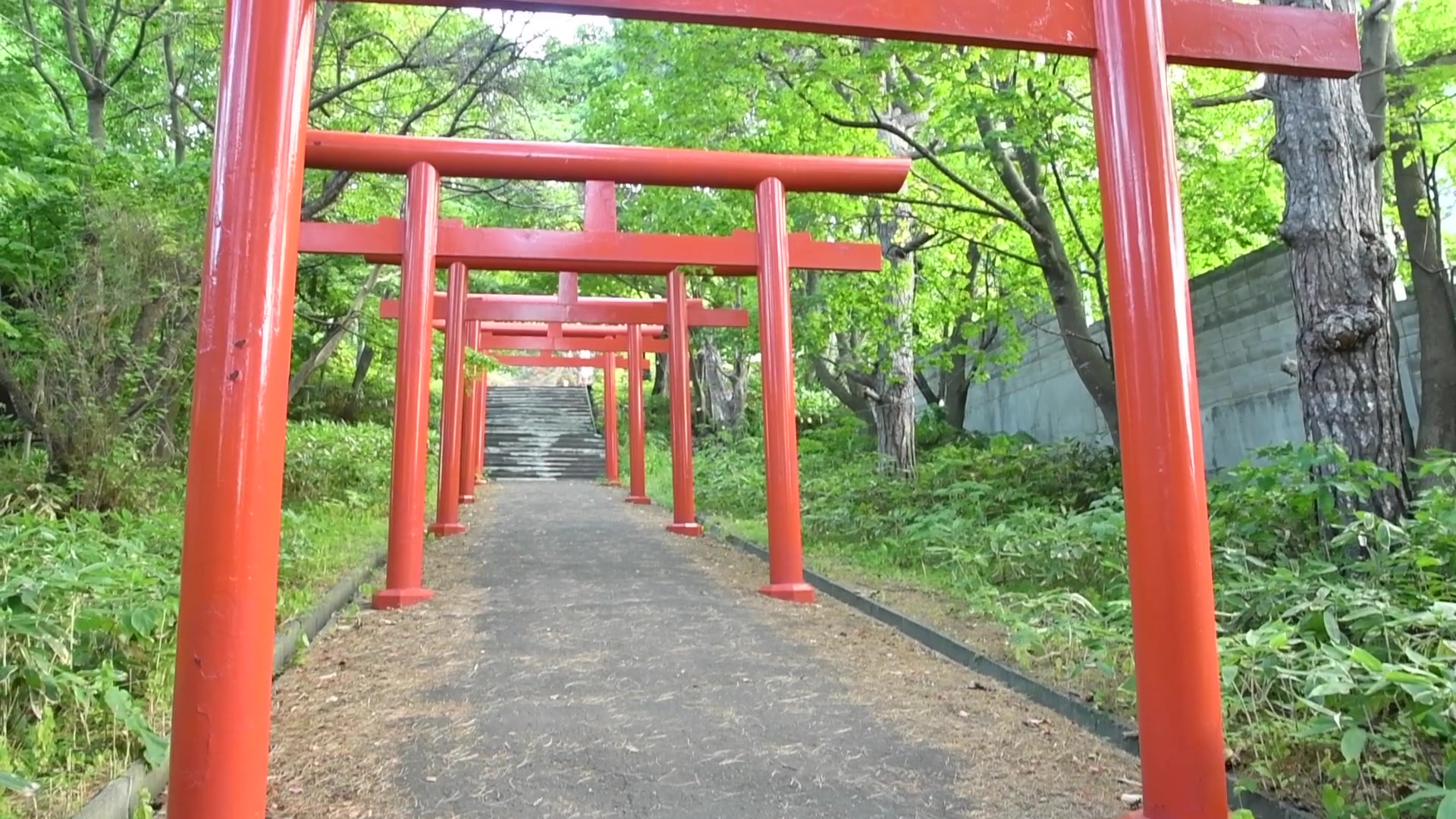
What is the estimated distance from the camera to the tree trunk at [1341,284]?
509 cm

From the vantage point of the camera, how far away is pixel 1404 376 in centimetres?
771

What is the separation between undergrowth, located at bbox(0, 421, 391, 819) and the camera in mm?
2832

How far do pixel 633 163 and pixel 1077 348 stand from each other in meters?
4.42

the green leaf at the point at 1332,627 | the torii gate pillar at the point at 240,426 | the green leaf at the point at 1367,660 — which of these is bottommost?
the green leaf at the point at 1332,627

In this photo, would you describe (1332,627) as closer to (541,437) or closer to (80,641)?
(80,641)

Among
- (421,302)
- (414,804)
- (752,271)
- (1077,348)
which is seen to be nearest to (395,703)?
(414,804)

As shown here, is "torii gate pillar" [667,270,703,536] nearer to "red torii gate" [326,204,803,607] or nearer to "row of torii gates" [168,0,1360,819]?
"red torii gate" [326,204,803,607]

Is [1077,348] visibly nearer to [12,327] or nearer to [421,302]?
[421,302]

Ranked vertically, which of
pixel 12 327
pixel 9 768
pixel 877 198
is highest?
pixel 877 198

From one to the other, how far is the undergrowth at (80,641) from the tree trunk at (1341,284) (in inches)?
231

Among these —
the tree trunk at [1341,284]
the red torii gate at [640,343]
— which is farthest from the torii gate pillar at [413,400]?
the tree trunk at [1341,284]

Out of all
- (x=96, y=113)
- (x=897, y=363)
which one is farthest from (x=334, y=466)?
(x=897, y=363)

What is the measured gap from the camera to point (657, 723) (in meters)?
3.81

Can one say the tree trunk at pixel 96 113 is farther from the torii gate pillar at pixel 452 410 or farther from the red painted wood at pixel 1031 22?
the red painted wood at pixel 1031 22
